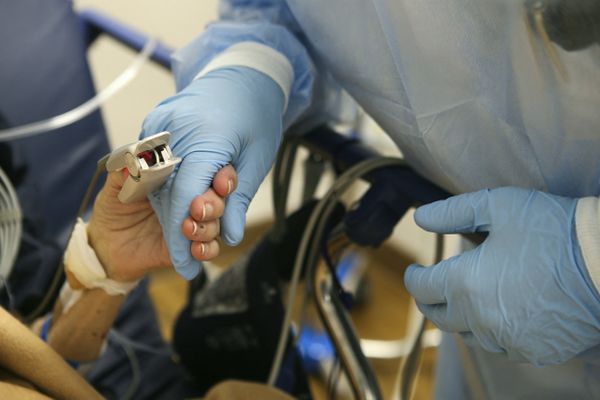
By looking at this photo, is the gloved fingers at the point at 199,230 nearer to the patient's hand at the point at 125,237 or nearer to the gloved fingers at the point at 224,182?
the gloved fingers at the point at 224,182

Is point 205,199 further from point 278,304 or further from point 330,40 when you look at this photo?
point 278,304

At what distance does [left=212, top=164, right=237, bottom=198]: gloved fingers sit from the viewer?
0.66 metres

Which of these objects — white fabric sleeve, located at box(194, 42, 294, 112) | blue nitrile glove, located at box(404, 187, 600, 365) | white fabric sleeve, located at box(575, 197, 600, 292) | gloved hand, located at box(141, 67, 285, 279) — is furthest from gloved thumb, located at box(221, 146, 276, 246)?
white fabric sleeve, located at box(575, 197, 600, 292)

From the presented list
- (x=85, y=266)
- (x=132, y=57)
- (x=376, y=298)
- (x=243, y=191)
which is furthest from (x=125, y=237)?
(x=376, y=298)

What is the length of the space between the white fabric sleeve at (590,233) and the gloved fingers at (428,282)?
139mm

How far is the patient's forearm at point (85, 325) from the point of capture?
0.89m

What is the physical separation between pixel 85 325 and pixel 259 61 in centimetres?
44

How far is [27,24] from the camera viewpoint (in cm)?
116

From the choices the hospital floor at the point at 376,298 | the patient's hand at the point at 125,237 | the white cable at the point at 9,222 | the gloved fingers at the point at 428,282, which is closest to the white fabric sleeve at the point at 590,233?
the gloved fingers at the point at 428,282

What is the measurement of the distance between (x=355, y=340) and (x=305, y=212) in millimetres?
209

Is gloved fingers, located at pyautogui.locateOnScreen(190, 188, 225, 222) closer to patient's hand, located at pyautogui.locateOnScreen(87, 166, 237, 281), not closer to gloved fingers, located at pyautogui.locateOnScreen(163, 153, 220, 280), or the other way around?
gloved fingers, located at pyautogui.locateOnScreen(163, 153, 220, 280)

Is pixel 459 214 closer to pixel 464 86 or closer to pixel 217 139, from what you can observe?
pixel 464 86

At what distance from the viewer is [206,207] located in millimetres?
626

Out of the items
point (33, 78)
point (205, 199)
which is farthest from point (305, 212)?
point (33, 78)
